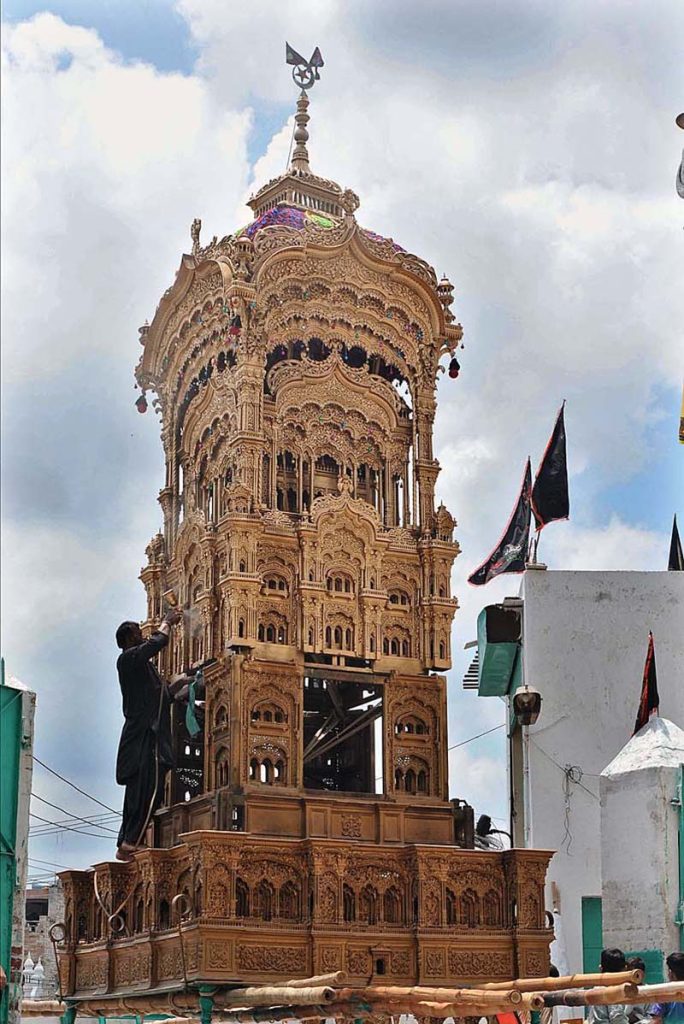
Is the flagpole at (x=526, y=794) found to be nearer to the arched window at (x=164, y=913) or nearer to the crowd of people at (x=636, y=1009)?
the arched window at (x=164, y=913)

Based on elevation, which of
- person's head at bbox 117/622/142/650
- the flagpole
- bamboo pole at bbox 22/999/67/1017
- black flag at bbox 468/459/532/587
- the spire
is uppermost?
the spire

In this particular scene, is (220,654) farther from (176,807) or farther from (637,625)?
(637,625)

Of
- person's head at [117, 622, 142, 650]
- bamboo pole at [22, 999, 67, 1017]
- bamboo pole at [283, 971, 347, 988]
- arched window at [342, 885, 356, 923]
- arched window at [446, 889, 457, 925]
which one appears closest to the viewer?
bamboo pole at [283, 971, 347, 988]

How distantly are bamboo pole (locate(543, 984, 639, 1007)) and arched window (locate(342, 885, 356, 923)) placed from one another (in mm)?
4754

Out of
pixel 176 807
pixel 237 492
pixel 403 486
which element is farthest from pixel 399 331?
pixel 176 807

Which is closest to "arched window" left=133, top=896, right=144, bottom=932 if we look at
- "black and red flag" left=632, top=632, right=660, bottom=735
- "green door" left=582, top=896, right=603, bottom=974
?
"black and red flag" left=632, top=632, right=660, bottom=735

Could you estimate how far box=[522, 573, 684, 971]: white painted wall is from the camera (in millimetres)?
20062

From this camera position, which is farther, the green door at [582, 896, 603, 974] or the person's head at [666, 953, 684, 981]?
the green door at [582, 896, 603, 974]

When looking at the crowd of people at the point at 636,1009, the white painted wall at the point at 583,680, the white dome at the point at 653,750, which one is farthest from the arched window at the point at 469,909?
the crowd of people at the point at 636,1009

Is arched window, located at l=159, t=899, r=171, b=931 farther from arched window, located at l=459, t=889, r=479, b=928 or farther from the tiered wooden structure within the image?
arched window, located at l=459, t=889, r=479, b=928

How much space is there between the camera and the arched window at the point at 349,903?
16.0 m

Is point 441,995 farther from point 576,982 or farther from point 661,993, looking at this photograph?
point 661,993

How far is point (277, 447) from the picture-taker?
1853 centimetres

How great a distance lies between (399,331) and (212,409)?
2.47 meters
